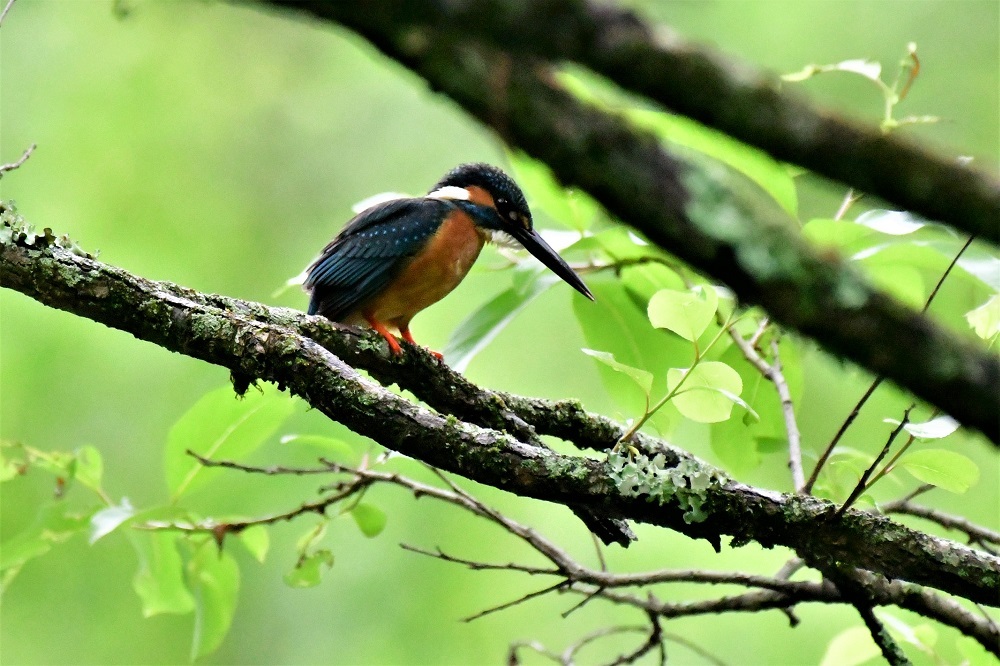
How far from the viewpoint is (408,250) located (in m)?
3.04

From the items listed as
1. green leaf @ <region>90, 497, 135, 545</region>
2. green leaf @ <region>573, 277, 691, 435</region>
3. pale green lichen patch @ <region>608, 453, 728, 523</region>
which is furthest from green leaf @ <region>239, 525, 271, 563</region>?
pale green lichen patch @ <region>608, 453, 728, 523</region>

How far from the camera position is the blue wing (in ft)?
9.70

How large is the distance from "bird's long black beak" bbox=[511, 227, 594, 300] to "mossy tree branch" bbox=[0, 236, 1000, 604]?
0.70m

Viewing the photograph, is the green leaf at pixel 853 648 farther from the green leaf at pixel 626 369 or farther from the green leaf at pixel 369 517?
the green leaf at pixel 369 517

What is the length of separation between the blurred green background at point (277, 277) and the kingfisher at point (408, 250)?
0.55 meters

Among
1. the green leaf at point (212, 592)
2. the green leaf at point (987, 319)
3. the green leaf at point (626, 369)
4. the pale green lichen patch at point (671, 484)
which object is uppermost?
the green leaf at point (987, 319)

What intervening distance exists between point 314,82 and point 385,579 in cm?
357

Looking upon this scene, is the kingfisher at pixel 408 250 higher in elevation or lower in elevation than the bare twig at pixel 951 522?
higher

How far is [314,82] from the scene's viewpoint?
644 cm

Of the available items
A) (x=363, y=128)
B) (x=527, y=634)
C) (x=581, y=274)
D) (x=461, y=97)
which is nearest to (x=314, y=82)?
(x=363, y=128)

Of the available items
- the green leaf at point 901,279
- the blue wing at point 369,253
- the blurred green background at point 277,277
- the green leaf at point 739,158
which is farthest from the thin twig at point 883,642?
the blurred green background at point 277,277

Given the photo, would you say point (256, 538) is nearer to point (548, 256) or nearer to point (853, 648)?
point (548, 256)

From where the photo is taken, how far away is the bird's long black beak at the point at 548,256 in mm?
2307

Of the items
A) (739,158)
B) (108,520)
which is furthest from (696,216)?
(108,520)
